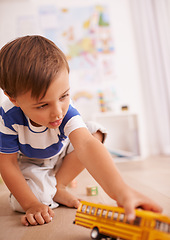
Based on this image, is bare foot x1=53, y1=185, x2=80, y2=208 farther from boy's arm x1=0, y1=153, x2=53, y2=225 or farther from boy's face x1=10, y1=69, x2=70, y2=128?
boy's face x1=10, y1=69, x2=70, y2=128

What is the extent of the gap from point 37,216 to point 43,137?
0.26 metres

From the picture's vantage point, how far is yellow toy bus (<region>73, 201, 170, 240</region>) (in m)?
0.48

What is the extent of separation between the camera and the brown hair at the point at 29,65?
2.19ft

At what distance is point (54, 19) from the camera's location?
9.65 ft

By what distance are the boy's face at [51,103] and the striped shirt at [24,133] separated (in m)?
0.13

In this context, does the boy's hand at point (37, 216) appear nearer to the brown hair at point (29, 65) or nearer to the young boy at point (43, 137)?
the young boy at point (43, 137)

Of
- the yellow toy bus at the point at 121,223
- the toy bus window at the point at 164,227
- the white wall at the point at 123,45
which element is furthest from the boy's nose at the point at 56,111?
the white wall at the point at 123,45

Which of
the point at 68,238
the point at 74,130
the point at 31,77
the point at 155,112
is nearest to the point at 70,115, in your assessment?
the point at 74,130

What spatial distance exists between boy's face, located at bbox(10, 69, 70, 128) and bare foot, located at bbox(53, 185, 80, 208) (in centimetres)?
33

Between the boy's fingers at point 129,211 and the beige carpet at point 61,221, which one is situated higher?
the boy's fingers at point 129,211

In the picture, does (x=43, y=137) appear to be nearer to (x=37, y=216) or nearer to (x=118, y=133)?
(x=37, y=216)

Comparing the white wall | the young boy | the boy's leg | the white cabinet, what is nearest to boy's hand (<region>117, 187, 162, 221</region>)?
the young boy

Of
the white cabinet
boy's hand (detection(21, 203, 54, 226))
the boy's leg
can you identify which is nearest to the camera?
boy's hand (detection(21, 203, 54, 226))

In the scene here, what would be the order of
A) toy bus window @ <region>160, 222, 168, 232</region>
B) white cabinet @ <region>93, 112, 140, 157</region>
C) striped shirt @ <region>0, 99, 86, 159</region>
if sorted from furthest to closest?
white cabinet @ <region>93, 112, 140, 157</region>, striped shirt @ <region>0, 99, 86, 159</region>, toy bus window @ <region>160, 222, 168, 232</region>
